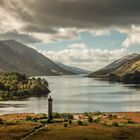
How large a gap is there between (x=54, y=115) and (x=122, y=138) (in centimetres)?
5651

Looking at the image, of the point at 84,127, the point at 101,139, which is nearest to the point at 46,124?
the point at 84,127

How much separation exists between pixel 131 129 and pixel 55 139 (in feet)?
87.8

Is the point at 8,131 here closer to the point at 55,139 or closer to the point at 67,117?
the point at 55,139

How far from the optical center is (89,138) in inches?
3824

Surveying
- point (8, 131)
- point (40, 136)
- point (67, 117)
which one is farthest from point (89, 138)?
point (67, 117)

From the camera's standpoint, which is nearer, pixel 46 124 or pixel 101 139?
pixel 101 139

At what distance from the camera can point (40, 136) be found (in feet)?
328

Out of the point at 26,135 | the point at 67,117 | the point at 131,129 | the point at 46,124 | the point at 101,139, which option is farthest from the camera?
the point at 67,117

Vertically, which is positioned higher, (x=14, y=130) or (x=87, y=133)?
(x=14, y=130)

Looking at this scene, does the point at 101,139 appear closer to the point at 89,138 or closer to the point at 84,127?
the point at 89,138

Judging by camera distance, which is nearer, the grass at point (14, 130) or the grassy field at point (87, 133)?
the grassy field at point (87, 133)

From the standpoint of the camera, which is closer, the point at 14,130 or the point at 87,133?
the point at 87,133

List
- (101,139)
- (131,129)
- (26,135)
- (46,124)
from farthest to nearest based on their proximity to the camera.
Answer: (46,124) < (131,129) < (26,135) < (101,139)

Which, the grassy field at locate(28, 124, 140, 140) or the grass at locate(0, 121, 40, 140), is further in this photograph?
the grass at locate(0, 121, 40, 140)
